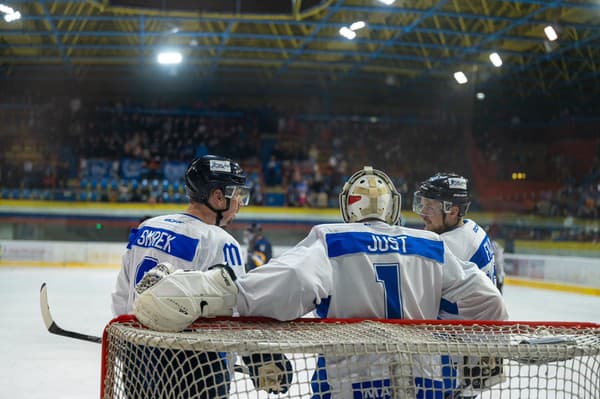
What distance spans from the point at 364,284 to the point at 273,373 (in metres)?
0.34

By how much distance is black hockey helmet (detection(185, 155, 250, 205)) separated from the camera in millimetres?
2285

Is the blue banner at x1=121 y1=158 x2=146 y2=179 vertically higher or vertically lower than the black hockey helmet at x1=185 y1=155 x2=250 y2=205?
higher

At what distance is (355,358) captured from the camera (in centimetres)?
152

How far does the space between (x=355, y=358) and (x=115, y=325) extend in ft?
1.73

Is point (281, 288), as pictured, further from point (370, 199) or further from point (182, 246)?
point (182, 246)

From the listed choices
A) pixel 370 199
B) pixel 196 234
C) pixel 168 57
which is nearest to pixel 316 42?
pixel 168 57

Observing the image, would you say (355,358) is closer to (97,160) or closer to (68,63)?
(97,160)

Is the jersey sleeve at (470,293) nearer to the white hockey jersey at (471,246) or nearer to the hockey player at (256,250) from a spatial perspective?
the white hockey jersey at (471,246)

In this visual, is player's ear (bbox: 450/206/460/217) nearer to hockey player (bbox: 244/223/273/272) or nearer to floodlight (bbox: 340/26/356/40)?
hockey player (bbox: 244/223/273/272)

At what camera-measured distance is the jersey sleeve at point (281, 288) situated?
1.49 meters

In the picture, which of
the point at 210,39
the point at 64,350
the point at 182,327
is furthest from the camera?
the point at 210,39

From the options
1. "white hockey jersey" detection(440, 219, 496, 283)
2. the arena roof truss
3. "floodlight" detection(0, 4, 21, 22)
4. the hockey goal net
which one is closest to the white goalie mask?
the hockey goal net

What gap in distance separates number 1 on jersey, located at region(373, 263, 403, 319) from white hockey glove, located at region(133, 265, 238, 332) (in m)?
0.41

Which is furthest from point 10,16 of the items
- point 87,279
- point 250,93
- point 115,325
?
point 115,325
